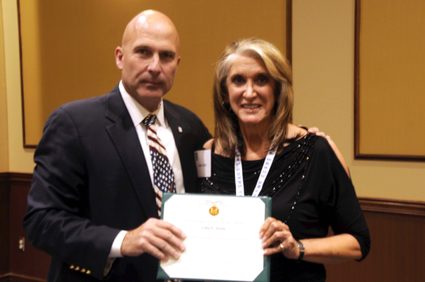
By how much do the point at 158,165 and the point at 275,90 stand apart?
2.31 feet

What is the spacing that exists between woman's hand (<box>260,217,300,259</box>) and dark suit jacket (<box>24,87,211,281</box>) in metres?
0.54

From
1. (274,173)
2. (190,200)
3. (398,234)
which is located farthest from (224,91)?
(398,234)

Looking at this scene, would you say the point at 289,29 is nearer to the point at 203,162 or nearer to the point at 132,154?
the point at 203,162

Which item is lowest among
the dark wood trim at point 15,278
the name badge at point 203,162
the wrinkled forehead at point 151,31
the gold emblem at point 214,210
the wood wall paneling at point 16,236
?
the dark wood trim at point 15,278

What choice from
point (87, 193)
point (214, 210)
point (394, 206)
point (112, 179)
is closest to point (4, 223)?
point (87, 193)

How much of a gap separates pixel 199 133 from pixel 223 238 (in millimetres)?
893

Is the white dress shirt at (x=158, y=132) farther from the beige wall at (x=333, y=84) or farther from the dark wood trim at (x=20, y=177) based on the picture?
the dark wood trim at (x=20, y=177)

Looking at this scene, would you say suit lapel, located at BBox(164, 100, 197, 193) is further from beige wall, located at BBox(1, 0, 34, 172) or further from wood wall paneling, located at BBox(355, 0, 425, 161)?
beige wall, located at BBox(1, 0, 34, 172)

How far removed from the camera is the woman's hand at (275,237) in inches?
57.7

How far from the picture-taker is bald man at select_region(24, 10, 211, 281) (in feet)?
5.08

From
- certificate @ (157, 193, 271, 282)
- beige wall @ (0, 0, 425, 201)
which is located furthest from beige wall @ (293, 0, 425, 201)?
certificate @ (157, 193, 271, 282)

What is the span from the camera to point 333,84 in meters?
3.11

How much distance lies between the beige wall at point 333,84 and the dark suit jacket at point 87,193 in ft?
6.13

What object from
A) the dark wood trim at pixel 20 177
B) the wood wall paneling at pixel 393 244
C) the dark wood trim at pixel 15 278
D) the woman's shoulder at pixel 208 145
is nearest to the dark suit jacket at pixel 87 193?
the woman's shoulder at pixel 208 145
